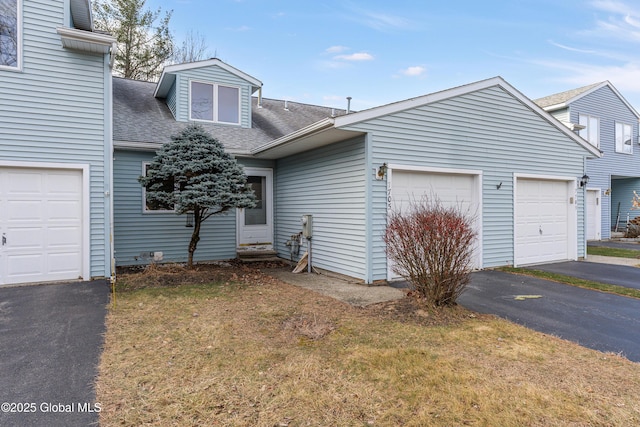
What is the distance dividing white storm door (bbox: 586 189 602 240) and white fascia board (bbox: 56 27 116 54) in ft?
57.5

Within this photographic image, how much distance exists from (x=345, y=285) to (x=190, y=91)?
24.3 ft

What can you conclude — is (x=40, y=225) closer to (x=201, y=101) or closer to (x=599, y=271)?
(x=201, y=101)

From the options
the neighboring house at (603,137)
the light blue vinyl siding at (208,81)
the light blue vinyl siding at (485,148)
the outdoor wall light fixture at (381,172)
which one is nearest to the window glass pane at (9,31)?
the light blue vinyl siding at (208,81)

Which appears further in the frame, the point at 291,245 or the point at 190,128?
the point at 291,245

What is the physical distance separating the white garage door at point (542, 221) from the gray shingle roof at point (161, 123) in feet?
23.3

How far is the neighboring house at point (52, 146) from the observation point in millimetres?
6414

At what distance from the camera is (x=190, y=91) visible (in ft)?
34.7

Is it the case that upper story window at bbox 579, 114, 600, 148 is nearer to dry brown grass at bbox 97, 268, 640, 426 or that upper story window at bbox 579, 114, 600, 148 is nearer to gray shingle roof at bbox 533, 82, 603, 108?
gray shingle roof at bbox 533, 82, 603, 108

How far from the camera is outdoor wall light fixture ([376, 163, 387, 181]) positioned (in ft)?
23.0

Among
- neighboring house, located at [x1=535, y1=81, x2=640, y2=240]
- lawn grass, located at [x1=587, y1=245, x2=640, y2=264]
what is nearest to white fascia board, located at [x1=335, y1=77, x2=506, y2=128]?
lawn grass, located at [x1=587, y1=245, x2=640, y2=264]

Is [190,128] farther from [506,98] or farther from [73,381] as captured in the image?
[506,98]

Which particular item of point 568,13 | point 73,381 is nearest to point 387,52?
point 568,13

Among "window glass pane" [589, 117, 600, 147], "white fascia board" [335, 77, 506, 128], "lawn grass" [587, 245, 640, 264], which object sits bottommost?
"lawn grass" [587, 245, 640, 264]

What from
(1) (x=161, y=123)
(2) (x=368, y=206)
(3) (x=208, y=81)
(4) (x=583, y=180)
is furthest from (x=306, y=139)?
(4) (x=583, y=180)
